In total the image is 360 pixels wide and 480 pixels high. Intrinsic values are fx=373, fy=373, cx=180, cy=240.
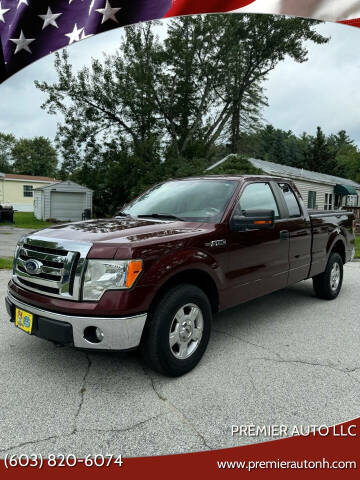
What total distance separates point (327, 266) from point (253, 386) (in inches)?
126

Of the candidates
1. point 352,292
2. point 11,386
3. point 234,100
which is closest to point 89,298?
point 11,386

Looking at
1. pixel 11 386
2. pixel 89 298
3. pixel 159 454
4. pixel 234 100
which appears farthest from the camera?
pixel 234 100

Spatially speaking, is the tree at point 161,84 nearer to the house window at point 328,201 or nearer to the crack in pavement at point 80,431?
the house window at point 328,201

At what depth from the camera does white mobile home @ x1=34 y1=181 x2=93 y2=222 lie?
25141 mm

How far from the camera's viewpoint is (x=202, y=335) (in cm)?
344

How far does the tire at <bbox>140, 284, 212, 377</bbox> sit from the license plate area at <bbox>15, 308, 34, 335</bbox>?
3.11ft

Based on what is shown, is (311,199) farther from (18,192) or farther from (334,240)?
(18,192)

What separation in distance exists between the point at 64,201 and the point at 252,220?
23.7 m

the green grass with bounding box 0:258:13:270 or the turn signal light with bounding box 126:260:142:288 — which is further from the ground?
the turn signal light with bounding box 126:260:142:288

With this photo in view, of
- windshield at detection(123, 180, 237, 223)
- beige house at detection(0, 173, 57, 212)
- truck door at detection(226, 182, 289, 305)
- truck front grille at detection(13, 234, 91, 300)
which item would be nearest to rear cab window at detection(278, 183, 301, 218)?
→ truck door at detection(226, 182, 289, 305)

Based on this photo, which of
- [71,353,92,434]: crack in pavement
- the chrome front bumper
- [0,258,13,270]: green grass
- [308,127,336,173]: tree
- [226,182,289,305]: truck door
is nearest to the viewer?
[71,353,92,434]: crack in pavement

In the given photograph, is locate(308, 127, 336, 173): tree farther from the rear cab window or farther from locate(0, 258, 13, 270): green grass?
the rear cab window

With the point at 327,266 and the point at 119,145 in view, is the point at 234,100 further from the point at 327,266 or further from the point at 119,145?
the point at 327,266

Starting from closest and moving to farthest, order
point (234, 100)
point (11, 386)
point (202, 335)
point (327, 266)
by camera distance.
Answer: point (11, 386), point (202, 335), point (327, 266), point (234, 100)
